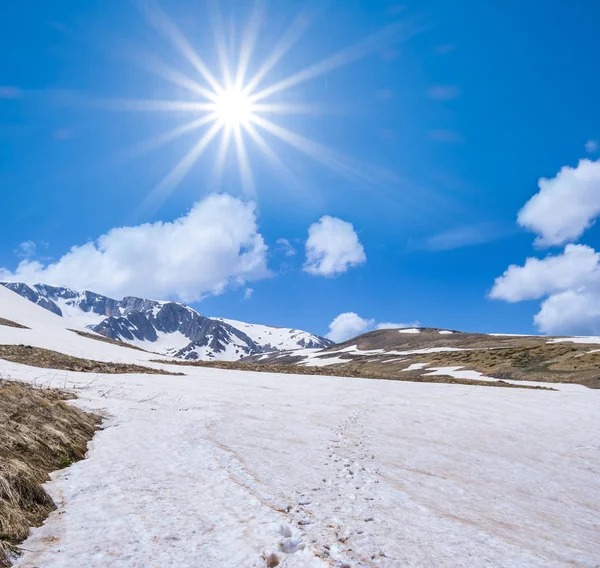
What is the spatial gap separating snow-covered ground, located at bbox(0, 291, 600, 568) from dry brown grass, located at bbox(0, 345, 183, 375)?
11885 millimetres

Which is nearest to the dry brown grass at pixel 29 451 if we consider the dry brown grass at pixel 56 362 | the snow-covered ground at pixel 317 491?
the snow-covered ground at pixel 317 491

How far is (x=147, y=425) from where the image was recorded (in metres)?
12.6

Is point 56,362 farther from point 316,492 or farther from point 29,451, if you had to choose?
point 316,492

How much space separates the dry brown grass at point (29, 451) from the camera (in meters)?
5.44

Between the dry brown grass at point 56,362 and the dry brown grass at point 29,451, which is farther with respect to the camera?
the dry brown grass at point 56,362

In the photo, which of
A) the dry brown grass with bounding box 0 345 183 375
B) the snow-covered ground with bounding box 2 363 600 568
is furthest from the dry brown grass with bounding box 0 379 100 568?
the dry brown grass with bounding box 0 345 183 375

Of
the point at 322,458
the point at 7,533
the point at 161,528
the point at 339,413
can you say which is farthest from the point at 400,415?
the point at 7,533

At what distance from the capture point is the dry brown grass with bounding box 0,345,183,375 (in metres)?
27.4

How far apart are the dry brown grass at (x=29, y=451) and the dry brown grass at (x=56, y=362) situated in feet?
52.2

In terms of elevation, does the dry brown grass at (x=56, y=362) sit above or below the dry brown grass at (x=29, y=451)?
above

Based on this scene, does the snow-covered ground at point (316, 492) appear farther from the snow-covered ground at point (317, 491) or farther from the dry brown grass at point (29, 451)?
the dry brown grass at point (29, 451)

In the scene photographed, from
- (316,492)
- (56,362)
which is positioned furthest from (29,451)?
(56,362)

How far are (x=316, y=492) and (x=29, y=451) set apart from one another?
6.40 metres

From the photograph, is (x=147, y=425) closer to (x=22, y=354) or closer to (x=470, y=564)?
(x=470, y=564)
